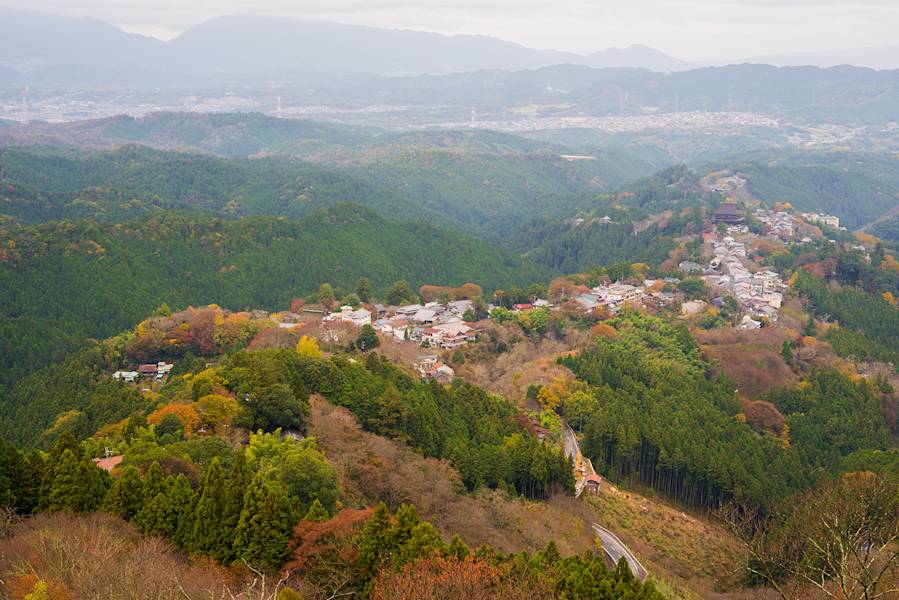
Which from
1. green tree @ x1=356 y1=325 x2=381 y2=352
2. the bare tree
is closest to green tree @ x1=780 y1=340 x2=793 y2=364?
the bare tree

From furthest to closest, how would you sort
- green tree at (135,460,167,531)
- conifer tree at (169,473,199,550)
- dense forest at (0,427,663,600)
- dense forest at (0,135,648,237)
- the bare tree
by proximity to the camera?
dense forest at (0,135,648,237), the bare tree, green tree at (135,460,167,531), conifer tree at (169,473,199,550), dense forest at (0,427,663,600)

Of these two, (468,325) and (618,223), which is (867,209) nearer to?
(618,223)

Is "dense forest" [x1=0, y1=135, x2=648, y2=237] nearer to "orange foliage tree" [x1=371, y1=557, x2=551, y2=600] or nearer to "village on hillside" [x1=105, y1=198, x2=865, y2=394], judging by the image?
"village on hillside" [x1=105, y1=198, x2=865, y2=394]

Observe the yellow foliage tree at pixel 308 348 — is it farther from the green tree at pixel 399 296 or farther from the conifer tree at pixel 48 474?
the green tree at pixel 399 296

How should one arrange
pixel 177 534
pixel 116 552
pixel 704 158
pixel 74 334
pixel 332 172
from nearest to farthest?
1. pixel 116 552
2. pixel 177 534
3. pixel 74 334
4. pixel 332 172
5. pixel 704 158

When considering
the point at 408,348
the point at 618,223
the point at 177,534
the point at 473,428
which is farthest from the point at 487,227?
the point at 177,534

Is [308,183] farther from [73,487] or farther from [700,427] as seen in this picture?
[73,487]
